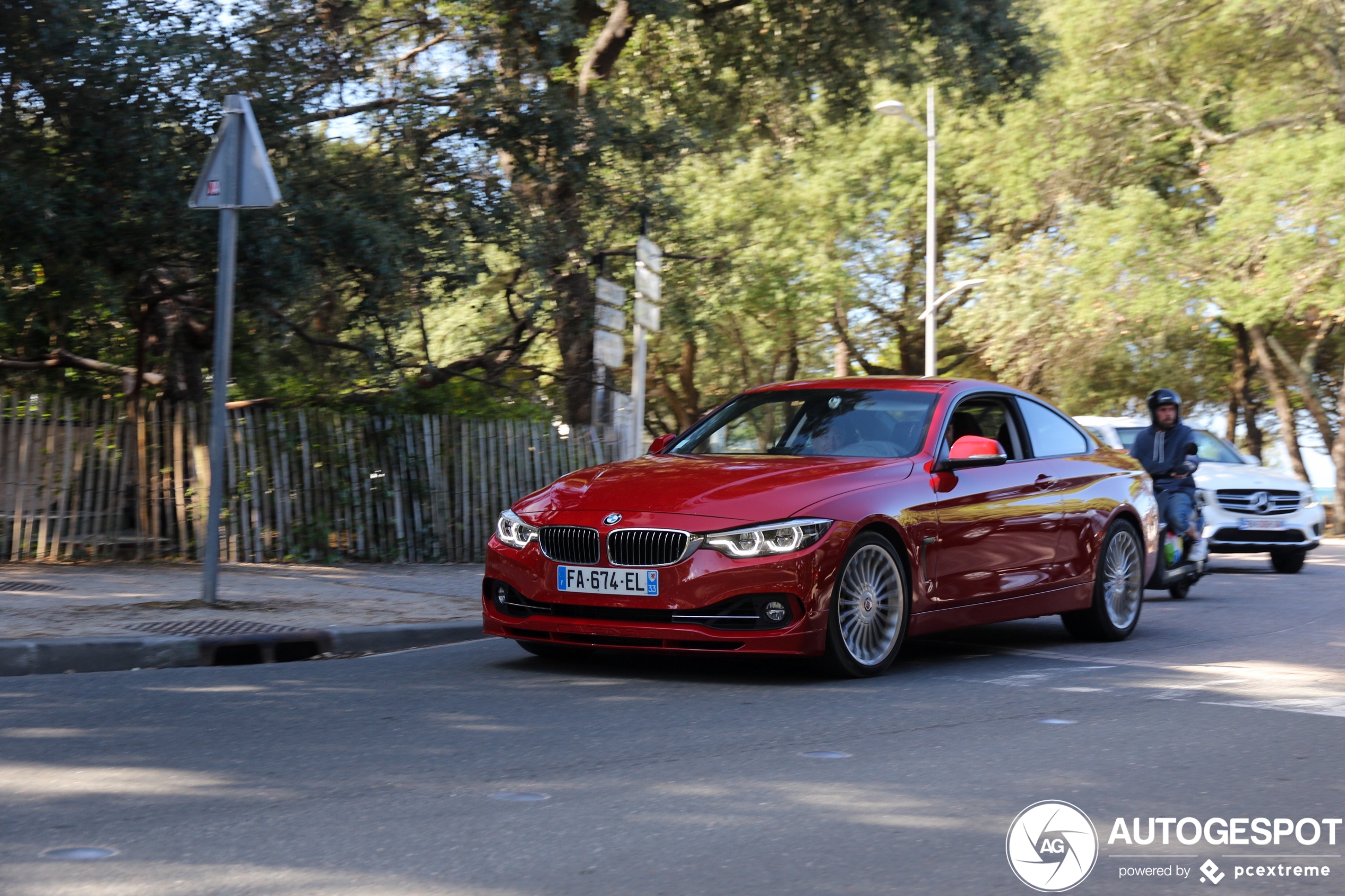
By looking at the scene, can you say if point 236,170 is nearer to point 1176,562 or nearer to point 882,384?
point 882,384

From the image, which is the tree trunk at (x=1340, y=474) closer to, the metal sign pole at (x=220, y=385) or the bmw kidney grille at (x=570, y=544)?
the metal sign pole at (x=220, y=385)

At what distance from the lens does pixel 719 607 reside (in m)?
7.23

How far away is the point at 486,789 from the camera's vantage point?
5051 mm

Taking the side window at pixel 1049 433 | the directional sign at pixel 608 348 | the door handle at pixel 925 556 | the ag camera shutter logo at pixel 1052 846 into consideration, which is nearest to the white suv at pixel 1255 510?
the directional sign at pixel 608 348

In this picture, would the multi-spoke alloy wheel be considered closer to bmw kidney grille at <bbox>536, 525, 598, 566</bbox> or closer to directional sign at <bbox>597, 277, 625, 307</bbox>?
bmw kidney grille at <bbox>536, 525, 598, 566</bbox>

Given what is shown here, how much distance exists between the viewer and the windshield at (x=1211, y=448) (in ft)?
58.5

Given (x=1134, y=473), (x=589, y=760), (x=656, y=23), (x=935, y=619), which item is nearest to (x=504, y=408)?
(x=656, y=23)

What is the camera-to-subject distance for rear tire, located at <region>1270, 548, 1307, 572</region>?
667 inches

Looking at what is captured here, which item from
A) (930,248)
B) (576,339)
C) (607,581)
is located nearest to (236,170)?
(607,581)

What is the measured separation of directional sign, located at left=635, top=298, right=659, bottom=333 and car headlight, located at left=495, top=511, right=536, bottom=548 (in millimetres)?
5814

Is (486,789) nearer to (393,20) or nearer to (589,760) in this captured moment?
(589,760)

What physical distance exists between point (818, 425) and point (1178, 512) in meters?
5.27

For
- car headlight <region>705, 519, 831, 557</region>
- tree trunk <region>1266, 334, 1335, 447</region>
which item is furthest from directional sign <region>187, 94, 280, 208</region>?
tree trunk <region>1266, 334, 1335, 447</region>

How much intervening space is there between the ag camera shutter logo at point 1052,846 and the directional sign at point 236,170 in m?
6.31
